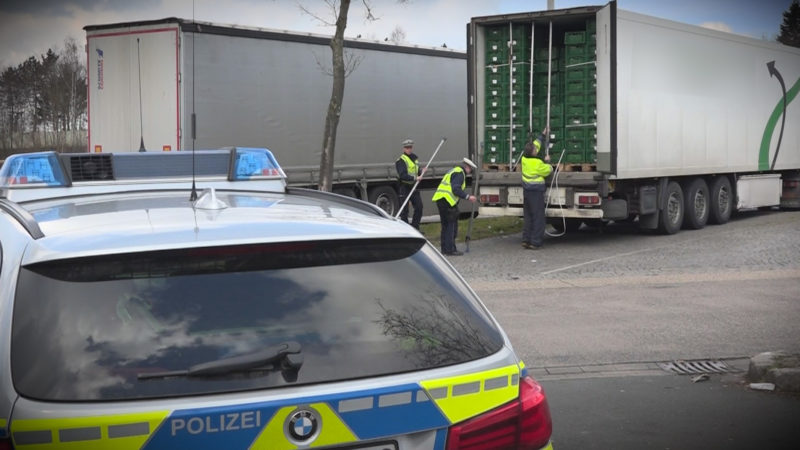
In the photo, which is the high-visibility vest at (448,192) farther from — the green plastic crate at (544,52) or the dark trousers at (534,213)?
the green plastic crate at (544,52)

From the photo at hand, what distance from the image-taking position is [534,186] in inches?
679

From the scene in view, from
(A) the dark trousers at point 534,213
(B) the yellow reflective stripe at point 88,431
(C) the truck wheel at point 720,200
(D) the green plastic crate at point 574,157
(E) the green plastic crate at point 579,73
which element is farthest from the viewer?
(C) the truck wheel at point 720,200

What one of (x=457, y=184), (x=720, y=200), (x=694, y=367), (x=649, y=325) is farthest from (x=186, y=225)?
(x=720, y=200)

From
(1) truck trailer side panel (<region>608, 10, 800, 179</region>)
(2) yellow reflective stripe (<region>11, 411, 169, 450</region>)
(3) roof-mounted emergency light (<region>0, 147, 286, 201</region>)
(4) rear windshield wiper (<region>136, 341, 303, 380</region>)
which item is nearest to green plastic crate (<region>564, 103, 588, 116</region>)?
(1) truck trailer side panel (<region>608, 10, 800, 179</region>)

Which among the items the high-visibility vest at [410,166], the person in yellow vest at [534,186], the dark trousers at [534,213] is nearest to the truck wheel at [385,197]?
the high-visibility vest at [410,166]

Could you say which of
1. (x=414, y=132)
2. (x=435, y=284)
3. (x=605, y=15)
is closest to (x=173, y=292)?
(x=435, y=284)

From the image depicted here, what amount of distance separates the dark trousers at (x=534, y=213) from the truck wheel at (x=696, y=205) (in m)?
3.93

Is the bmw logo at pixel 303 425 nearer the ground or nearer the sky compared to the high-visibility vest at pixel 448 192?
nearer the ground

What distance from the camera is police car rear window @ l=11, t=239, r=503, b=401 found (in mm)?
2715

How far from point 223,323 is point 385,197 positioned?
20.5 metres

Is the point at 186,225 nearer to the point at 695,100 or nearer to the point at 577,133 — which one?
the point at 577,133

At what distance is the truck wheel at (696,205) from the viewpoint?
2006cm

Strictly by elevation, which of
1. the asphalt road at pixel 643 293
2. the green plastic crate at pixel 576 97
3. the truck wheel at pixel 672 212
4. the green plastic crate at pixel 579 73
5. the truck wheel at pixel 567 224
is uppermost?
the green plastic crate at pixel 579 73

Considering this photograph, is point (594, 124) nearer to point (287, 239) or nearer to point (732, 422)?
point (732, 422)
